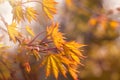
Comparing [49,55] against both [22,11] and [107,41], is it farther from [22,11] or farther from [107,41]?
[107,41]

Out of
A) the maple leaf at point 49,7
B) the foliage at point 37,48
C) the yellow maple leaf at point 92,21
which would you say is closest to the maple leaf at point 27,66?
the foliage at point 37,48

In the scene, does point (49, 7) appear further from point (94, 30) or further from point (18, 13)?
point (94, 30)

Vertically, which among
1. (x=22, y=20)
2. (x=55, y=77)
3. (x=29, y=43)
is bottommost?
(x=55, y=77)

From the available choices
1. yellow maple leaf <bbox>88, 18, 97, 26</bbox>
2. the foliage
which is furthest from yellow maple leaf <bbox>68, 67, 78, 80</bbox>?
yellow maple leaf <bbox>88, 18, 97, 26</bbox>

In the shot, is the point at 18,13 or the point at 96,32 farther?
the point at 96,32

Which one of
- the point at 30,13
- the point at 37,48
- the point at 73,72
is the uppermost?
the point at 30,13

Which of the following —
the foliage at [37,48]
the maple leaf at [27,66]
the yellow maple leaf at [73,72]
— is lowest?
the yellow maple leaf at [73,72]

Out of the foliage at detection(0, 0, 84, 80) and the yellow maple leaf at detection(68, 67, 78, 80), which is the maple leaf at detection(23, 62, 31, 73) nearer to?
the foliage at detection(0, 0, 84, 80)

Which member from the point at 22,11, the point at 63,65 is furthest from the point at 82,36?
the point at 22,11

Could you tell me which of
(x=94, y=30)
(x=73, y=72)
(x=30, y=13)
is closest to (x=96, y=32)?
(x=94, y=30)

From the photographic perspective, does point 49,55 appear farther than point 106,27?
No

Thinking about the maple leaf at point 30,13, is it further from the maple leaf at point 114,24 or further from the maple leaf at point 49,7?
the maple leaf at point 114,24
